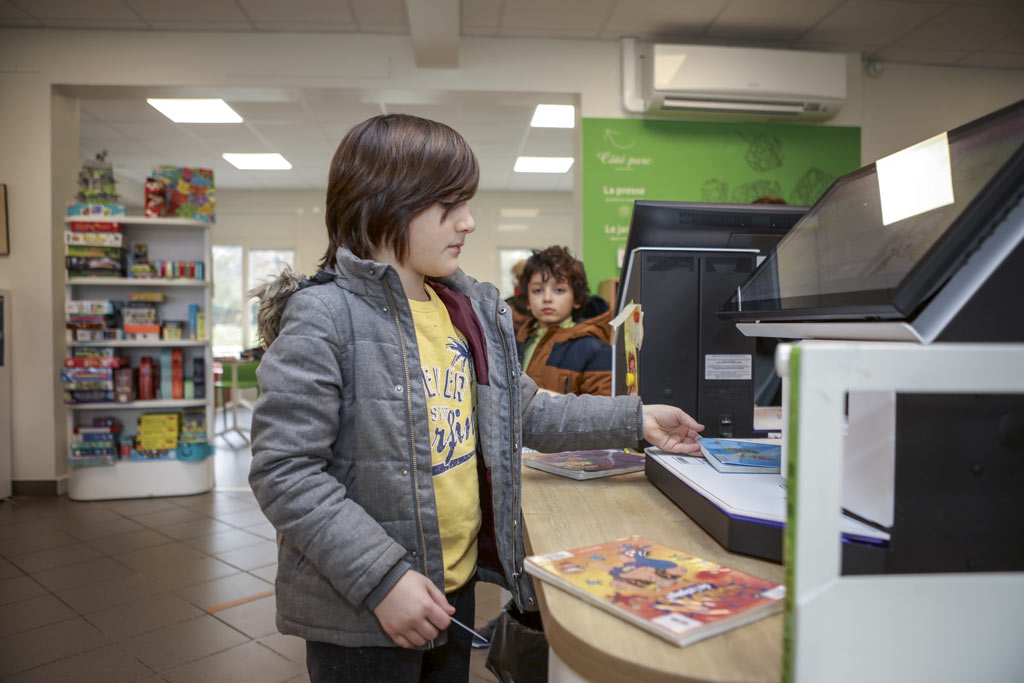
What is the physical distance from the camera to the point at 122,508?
3.76m

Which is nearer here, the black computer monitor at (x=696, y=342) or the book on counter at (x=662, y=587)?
the book on counter at (x=662, y=587)

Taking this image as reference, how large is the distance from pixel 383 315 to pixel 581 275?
1.83m

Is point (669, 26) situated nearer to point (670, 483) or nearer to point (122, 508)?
point (670, 483)

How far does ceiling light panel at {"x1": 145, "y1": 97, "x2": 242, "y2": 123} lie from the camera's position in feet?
17.4

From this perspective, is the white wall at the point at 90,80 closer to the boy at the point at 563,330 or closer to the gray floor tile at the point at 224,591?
the boy at the point at 563,330

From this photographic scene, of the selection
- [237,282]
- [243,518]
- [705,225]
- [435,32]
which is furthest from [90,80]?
[237,282]

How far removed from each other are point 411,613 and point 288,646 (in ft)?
5.48

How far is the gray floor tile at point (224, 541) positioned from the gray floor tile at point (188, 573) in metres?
0.14

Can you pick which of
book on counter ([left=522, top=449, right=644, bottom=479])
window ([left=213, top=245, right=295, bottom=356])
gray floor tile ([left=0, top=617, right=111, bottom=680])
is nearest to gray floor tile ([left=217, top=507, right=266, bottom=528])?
gray floor tile ([left=0, top=617, right=111, bottom=680])

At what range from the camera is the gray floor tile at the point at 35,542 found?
3010mm

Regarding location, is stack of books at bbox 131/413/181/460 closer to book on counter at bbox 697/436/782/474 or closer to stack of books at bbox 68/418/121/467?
stack of books at bbox 68/418/121/467

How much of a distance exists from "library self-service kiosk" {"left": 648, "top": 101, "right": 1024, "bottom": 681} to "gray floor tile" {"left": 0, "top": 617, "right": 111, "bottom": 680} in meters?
2.44

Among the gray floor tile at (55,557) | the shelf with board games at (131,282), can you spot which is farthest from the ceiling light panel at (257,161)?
the gray floor tile at (55,557)

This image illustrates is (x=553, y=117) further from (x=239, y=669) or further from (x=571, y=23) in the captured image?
(x=239, y=669)
